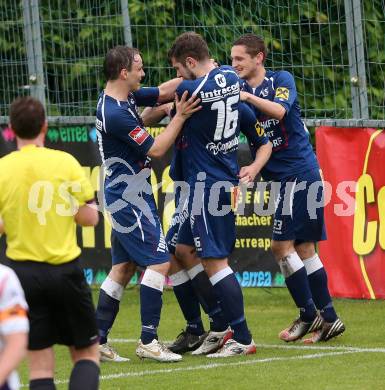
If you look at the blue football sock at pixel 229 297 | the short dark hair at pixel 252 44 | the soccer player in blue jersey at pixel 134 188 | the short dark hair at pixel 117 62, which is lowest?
the blue football sock at pixel 229 297

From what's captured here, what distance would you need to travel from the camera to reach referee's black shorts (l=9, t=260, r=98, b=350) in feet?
19.0

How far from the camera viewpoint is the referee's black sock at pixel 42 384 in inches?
228

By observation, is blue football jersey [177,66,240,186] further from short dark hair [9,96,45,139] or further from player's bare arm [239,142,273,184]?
short dark hair [9,96,45,139]

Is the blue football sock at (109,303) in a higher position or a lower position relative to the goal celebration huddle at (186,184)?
lower

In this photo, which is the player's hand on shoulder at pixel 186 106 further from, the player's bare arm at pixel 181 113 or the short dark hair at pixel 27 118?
the short dark hair at pixel 27 118

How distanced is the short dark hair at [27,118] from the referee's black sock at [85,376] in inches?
43.5

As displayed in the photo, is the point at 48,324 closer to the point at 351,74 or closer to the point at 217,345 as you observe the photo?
the point at 217,345

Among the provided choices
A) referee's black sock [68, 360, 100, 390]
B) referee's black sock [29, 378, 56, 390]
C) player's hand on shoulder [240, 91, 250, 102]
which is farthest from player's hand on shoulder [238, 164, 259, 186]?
referee's black sock [29, 378, 56, 390]

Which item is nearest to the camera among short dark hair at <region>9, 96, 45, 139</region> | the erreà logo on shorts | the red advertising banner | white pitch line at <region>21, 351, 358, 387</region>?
short dark hair at <region>9, 96, 45, 139</region>

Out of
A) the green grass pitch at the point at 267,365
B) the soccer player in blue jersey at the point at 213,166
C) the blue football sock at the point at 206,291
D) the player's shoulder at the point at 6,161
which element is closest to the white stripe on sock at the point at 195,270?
the blue football sock at the point at 206,291

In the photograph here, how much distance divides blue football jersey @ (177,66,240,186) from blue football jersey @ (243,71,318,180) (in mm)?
743

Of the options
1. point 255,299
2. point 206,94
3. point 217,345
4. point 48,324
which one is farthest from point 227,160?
point 255,299

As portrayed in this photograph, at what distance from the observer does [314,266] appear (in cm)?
917

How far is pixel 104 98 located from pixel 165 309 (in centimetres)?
352
